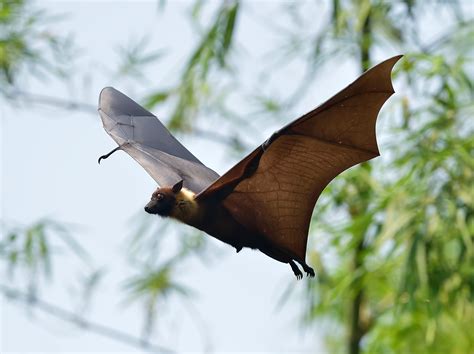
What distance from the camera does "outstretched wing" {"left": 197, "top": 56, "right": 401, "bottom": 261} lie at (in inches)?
85.9

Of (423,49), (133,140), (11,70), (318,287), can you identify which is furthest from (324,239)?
(133,140)

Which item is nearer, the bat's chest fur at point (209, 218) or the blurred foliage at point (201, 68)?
the bat's chest fur at point (209, 218)

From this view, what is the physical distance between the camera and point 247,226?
2.24 meters

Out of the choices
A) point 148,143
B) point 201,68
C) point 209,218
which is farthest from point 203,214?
point 201,68

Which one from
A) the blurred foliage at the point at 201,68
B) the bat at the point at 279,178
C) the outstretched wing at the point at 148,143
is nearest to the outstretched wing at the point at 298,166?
the bat at the point at 279,178

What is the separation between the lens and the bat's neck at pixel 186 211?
7.09 feet

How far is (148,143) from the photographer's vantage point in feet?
8.43

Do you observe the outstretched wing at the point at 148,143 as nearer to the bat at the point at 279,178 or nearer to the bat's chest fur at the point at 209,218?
the bat at the point at 279,178

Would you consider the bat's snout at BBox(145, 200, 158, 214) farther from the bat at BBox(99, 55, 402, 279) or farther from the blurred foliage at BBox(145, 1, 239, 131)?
the blurred foliage at BBox(145, 1, 239, 131)

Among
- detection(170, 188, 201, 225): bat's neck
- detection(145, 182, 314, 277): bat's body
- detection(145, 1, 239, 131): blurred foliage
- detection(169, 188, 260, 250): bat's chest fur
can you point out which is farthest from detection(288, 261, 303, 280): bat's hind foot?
detection(145, 1, 239, 131): blurred foliage

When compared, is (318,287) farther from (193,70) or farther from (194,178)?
(194,178)

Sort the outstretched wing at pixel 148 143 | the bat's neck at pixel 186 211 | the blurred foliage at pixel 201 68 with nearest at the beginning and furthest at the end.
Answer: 1. the bat's neck at pixel 186 211
2. the outstretched wing at pixel 148 143
3. the blurred foliage at pixel 201 68

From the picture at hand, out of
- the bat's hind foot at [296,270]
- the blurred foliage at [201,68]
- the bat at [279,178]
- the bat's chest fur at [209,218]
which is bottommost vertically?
the bat's hind foot at [296,270]

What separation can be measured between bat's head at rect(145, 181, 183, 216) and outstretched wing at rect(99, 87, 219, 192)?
0.11 m
